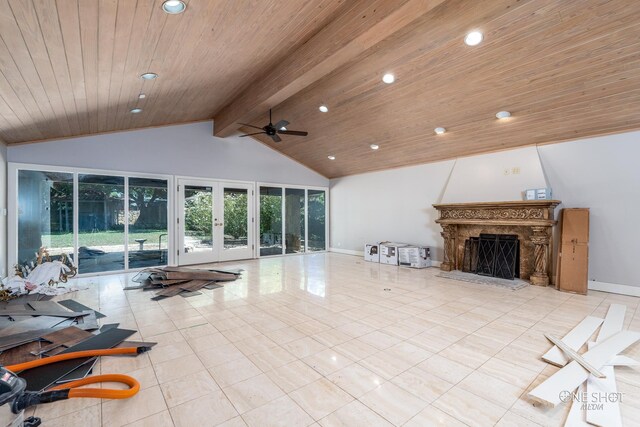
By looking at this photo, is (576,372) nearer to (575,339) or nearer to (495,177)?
(575,339)

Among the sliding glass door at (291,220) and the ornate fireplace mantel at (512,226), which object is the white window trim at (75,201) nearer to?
the sliding glass door at (291,220)

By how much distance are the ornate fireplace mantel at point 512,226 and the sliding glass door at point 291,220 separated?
14.0ft

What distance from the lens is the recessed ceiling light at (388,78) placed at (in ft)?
14.6

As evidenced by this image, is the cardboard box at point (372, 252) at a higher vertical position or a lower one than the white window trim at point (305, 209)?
lower

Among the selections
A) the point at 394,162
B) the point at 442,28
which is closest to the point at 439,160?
the point at 394,162

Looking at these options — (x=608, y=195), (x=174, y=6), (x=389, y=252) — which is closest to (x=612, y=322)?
(x=608, y=195)

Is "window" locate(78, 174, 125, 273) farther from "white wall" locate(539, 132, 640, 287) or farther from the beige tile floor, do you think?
"white wall" locate(539, 132, 640, 287)

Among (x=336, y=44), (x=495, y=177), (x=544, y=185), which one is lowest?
(x=544, y=185)

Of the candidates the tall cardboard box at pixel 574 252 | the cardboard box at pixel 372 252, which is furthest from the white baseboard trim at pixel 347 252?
the tall cardboard box at pixel 574 252

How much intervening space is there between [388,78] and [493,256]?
412cm

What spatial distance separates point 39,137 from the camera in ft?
17.3

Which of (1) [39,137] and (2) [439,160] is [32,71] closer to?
(1) [39,137]

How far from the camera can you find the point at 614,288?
4754mm

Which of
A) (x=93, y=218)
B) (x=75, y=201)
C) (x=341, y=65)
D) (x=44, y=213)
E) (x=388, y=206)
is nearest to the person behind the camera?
(x=341, y=65)
